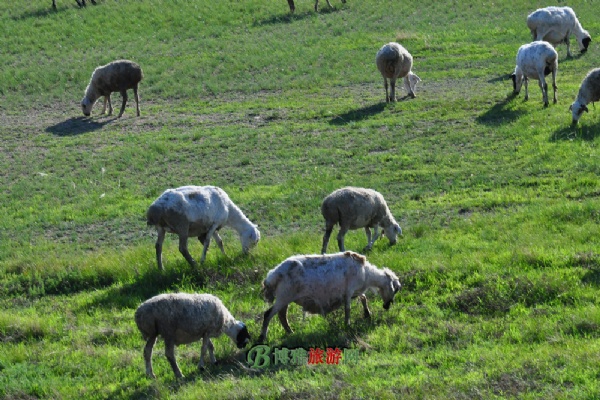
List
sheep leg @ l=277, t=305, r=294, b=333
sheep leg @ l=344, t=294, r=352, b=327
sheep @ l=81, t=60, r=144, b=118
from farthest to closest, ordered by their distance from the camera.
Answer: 1. sheep @ l=81, t=60, r=144, b=118
2. sheep leg @ l=344, t=294, r=352, b=327
3. sheep leg @ l=277, t=305, r=294, b=333

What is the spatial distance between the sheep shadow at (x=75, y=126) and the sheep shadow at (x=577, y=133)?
12.3 metres

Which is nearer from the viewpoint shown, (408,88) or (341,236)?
(341,236)

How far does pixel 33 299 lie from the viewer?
14.0m

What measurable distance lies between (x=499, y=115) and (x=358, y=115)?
3.67 metres

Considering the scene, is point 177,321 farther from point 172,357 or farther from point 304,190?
point 304,190

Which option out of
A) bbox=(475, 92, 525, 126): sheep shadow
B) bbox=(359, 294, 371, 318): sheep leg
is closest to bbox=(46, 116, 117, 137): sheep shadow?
bbox=(475, 92, 525, 126): sheep shadow

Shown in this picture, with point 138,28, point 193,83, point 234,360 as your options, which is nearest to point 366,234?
point 234,360

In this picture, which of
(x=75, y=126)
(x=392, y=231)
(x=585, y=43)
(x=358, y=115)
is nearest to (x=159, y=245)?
(x=392, y=231)

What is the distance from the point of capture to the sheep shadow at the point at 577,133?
65.6 ft

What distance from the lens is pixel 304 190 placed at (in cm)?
1834

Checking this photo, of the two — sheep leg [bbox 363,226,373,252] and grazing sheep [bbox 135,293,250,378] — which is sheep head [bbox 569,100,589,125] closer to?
sheep leg [bbox 363,226,373,252]

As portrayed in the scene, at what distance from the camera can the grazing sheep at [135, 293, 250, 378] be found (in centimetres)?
984

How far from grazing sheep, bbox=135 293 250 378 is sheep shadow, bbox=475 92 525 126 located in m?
13.3

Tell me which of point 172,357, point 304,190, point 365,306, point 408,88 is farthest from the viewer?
point 408,88
